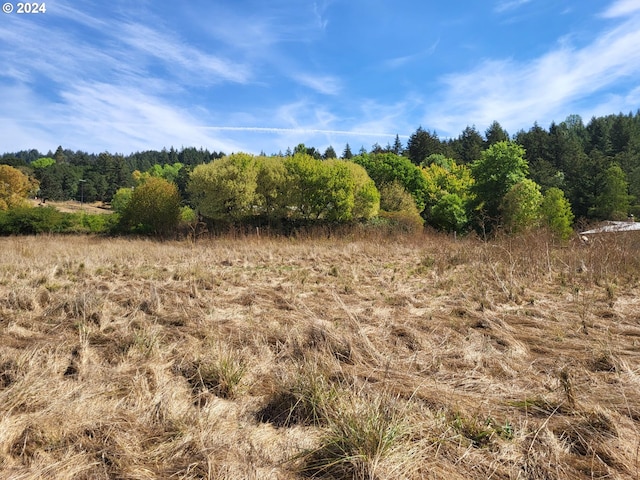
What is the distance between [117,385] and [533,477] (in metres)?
2.86

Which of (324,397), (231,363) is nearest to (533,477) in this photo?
(324,397)

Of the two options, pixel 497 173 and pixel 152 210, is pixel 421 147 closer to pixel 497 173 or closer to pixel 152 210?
pixel 497 173

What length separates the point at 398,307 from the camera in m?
5.39

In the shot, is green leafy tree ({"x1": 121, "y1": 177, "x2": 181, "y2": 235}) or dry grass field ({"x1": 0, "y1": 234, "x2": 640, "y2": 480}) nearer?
dry grass field ({"x1": 0, "y1": 234, "x2": 640, "y2": 480})

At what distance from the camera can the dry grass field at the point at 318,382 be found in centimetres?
200

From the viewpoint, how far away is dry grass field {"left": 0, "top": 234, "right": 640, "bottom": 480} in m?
2.00

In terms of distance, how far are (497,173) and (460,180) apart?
1714cm

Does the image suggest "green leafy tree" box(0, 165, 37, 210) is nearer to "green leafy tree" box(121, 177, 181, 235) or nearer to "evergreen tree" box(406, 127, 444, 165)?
"green leafy tree" box(121, 177, 181, 235)

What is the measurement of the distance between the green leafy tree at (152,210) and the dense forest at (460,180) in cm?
157

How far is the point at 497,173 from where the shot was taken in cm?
2625

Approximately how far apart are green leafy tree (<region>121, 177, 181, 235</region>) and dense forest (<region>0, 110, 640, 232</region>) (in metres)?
1.57

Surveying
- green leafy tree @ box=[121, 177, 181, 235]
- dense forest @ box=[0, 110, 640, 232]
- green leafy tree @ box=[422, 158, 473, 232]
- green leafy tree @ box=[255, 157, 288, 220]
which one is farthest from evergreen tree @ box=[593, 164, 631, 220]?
green leafy tree @ box=[121, 177, 181, 235]

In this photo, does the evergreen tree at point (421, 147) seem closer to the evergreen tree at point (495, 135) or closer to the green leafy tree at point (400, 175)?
the evergreen tree at point (495, 135)

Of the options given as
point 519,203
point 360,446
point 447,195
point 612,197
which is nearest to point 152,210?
point 447,195
